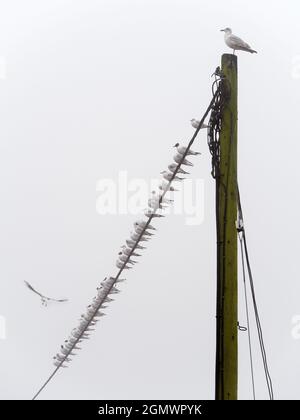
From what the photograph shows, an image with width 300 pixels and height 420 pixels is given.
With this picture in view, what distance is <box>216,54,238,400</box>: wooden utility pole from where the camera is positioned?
436 centimetres

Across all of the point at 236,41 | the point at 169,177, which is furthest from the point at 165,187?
the point at 236,41

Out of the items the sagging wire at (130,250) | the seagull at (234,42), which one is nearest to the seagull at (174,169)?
the sagging wire at (130,250)

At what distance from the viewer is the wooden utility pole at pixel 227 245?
4.36 meters

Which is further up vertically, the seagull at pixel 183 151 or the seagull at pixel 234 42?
the seagull at pixel 234 42

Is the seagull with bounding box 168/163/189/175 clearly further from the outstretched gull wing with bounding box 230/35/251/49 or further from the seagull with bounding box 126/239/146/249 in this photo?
the outstretched gull wing with bounding box 230/35/251/49

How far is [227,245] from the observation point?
4.50 metres

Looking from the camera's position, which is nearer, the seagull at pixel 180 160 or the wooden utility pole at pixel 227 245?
the wooden utility pole at pixel 227 245

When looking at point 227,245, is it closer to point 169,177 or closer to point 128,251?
point 169,177

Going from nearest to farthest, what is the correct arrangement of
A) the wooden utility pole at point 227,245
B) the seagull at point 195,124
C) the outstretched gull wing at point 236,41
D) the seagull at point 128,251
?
the wooden utility pole at point 227,245
the seagull at point 195,124
the seagull at point 128,251
the outstretched gull wing at point 236,41

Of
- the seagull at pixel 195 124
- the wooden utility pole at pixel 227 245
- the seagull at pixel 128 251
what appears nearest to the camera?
the wooden utility pole at pixel 227 245

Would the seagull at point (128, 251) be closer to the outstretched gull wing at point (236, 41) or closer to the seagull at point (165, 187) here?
the seagull at point (165, 187)

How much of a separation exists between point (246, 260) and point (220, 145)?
122 cm
